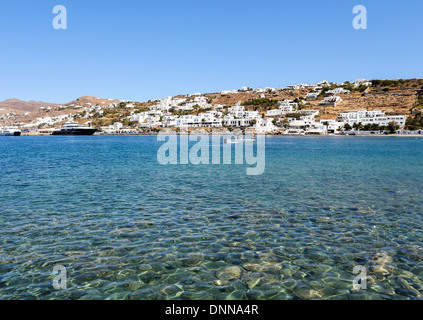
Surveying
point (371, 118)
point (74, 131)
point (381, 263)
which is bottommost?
point (381, 263)

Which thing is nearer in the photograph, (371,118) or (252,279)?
(252,279)

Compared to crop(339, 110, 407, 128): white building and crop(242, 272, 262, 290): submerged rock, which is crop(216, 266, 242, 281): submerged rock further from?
crop(339, 110, 407, 128): white building

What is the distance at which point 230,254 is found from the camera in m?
9.37

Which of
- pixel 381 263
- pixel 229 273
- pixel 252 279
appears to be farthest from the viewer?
pixel 381 263

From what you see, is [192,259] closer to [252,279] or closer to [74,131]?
[252,279]

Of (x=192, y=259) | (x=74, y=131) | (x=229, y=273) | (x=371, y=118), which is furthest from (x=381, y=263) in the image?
(x=74, y=131)

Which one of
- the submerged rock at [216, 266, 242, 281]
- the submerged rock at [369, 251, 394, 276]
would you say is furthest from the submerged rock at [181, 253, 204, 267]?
the submerged rock at [369, 251, 394, 276]

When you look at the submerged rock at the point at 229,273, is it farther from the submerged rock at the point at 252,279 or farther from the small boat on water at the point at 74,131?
the small boat on water at the point at 74,131

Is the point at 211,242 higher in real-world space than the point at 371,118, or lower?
lower

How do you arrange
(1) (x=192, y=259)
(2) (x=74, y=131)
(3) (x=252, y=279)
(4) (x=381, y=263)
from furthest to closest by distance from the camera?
(2) (x=74, y=131)
(1) (x=192, y=259)
(4) (x=381, y=263)
(3) (x=252, y=279)

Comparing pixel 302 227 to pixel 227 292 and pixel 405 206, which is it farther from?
pixel 405 206

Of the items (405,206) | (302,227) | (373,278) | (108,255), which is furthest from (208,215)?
(405,206)

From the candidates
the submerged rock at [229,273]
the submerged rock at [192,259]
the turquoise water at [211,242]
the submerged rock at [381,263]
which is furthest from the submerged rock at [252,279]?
the submerged rock at [381,263]
